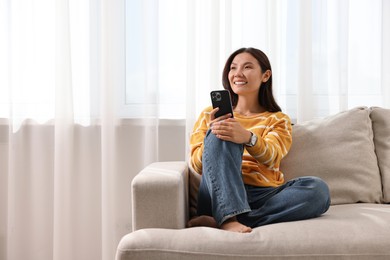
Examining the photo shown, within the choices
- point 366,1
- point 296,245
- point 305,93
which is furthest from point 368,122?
point 296,245

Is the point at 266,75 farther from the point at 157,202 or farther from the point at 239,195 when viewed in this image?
the point at 157,202

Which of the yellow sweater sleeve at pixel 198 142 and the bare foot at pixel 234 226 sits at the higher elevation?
the yellow sweater sleeve at pixel 198 142

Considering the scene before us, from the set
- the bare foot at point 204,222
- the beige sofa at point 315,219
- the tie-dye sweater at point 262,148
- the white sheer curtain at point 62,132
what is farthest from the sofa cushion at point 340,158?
the white sheer curtain at point 62,132

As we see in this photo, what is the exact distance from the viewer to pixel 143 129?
2873 millimetres

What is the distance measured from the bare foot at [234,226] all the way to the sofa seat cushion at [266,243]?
0.12 feet

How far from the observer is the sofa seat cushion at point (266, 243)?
5.52 feet

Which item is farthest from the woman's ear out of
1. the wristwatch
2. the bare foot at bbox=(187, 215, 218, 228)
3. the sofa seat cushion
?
the sofa seat cushion

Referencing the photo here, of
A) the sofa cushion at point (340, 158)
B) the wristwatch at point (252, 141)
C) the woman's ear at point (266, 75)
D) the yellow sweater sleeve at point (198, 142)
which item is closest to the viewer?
the wristwatch at point (252, 141)

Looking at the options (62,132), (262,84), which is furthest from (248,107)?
(62,132)

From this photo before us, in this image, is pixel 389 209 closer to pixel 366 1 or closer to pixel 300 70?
pixel 300 70

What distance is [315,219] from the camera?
6.26 ft

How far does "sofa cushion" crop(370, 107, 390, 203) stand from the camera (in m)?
2.38

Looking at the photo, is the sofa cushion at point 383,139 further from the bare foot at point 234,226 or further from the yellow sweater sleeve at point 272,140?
the bare foot at point 234,226

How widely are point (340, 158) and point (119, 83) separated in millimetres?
1200
